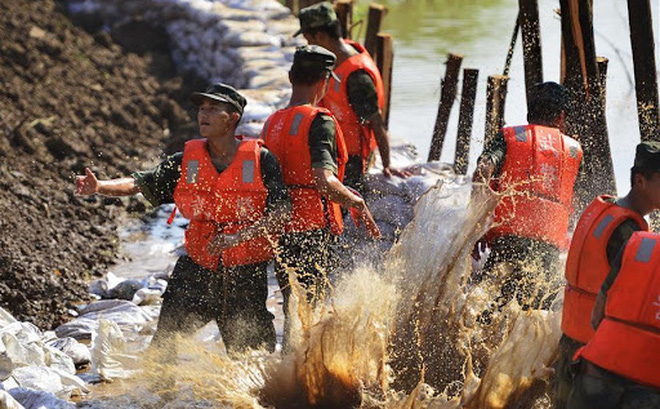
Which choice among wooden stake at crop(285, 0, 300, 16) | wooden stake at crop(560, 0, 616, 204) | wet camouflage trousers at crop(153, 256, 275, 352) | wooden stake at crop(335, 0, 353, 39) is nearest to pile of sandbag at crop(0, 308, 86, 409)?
wet camouflage trousers at crop(153, 256, 275, 352)

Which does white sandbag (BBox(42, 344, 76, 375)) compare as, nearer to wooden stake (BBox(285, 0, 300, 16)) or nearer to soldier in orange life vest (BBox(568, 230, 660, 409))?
soldier in orange life vest (BBox(568, 230, 660, 409))

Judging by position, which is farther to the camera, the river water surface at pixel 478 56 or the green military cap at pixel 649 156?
the river water surface at pixel 478 56

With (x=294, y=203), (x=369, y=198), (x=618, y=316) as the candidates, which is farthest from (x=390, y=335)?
(x=369, y=198)

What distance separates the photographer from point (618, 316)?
3.99 metres

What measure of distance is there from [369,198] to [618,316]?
4.08 m

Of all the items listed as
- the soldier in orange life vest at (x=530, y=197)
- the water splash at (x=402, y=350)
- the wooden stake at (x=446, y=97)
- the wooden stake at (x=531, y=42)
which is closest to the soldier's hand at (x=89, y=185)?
the water splash at (x=402, y=350)

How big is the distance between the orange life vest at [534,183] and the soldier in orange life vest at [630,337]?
168 cm

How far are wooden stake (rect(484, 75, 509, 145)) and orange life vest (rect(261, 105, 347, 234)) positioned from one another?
287 cm

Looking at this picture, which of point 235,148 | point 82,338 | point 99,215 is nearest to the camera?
point 235,148

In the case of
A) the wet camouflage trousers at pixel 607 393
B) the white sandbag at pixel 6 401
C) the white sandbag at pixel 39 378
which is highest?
the wet camouflage trousers at pixel 607 393

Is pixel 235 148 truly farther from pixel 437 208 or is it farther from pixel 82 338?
pixel 82 338

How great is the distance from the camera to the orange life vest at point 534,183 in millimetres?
5734

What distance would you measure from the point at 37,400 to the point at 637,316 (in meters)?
2.70

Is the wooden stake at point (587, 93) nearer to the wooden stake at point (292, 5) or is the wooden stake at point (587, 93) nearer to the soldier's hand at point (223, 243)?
the soldier's hand at point (223, 243)
